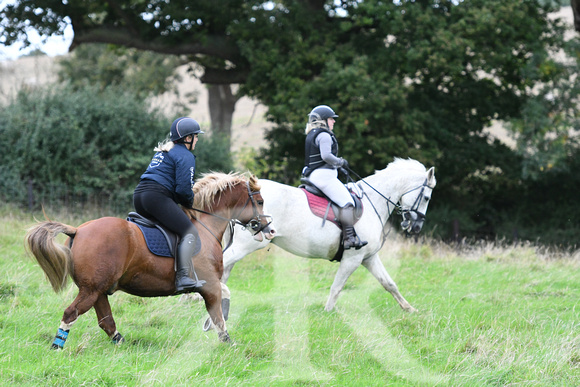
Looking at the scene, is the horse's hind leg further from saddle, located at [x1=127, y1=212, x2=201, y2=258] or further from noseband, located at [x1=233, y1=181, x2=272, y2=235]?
noseband, located at [x1=233, y1=181, x2=272, y2=235]

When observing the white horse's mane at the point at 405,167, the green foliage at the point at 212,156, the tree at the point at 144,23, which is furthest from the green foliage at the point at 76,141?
the white horse's mane at the point at 405,167

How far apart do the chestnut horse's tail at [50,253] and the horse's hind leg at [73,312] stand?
0.65 ft

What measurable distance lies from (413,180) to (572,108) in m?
13.6

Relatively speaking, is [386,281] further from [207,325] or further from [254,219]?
[207,325]

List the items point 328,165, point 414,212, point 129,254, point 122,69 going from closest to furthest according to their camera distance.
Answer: point 129,254 → point 328,165 → point 414,212 → point 122,69

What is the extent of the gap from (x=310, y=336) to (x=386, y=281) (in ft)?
7.03

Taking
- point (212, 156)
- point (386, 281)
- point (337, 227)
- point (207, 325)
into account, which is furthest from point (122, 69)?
point (207, 325)

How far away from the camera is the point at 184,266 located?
605cm

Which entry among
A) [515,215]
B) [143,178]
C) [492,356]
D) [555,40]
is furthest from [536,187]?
[143,178]

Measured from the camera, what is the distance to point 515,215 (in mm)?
24391

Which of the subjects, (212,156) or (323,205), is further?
(212,156)

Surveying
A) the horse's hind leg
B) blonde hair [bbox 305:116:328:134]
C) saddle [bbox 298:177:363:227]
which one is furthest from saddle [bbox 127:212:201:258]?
blonde hair [bbox 305:116:328:134]

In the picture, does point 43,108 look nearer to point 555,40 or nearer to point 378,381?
point 378,381

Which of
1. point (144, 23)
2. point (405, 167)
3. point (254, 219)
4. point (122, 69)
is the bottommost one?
point (254, 219)
